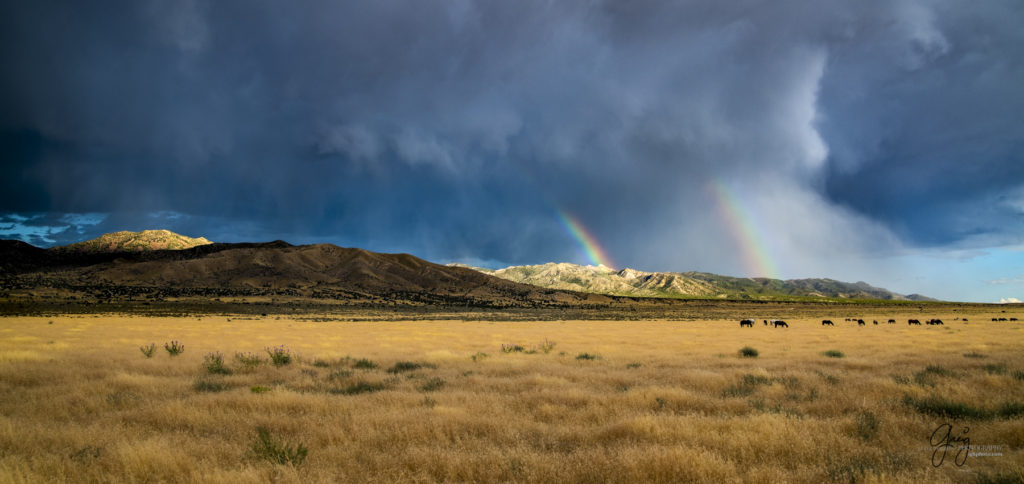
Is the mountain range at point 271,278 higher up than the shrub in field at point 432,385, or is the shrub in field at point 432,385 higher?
the mountain range at point 271,278

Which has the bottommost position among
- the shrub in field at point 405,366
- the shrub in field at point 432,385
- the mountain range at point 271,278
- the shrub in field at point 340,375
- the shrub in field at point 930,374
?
the shrub in field at point 405,366

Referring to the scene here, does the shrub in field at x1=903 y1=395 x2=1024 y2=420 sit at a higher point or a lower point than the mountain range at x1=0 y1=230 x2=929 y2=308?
lower

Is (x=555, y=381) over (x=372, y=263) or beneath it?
beneath

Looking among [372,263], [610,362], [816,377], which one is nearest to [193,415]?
[610,362]

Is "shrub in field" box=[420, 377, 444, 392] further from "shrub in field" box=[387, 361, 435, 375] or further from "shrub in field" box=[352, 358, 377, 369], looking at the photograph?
"shrub in field" box=[352, 358, 377, 369]

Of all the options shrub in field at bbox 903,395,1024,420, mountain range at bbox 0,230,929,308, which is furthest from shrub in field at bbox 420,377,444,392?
mountain range at bbox 0,230,929,308

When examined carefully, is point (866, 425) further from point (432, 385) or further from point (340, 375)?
point (340, 375)

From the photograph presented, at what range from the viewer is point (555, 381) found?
459 inches

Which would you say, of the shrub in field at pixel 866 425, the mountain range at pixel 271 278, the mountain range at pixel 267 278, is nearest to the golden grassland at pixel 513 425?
the shrub in field at pixel 866 425

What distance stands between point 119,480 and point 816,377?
1450 cm

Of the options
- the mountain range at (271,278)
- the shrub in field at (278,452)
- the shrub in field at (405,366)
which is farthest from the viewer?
the mountain range at (271,278)

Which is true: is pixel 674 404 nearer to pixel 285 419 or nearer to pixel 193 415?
pixel 285 419

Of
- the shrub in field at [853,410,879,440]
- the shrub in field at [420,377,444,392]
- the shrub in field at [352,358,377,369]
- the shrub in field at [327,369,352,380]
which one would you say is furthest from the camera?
the shrub in field at [352,358,377,369]

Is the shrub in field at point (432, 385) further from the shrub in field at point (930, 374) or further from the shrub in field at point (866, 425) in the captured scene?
the shrub in field at point (930, 374)
